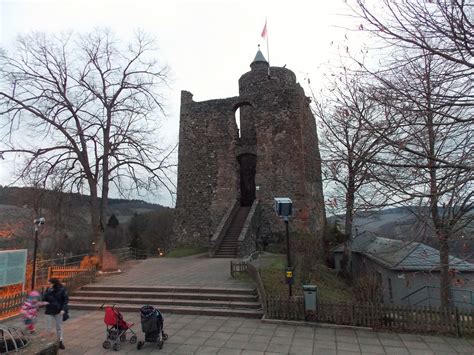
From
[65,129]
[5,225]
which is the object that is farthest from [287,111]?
[5,225]

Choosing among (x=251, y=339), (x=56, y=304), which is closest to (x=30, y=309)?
(x=56, y=304)

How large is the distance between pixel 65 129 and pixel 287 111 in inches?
554

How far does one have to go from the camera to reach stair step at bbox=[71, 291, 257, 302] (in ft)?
32.8

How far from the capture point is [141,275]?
1423 cm

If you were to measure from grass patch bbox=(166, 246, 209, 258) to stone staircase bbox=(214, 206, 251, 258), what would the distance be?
2.60 m

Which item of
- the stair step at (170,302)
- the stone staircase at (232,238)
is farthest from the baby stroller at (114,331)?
the stone staircase at (232,238)

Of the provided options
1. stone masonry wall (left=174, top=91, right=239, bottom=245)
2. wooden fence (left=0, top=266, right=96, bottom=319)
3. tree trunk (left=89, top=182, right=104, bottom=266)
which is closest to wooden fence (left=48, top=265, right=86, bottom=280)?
wooden fence (left=0, top=266, right=96, bottom=319)

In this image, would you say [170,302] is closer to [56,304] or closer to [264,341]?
[56,304]

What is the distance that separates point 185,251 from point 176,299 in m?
11.8

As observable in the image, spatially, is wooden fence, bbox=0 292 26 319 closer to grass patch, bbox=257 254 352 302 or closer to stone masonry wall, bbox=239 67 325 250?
grass patch, bbox=257 254 352 302

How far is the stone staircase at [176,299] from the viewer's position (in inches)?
371

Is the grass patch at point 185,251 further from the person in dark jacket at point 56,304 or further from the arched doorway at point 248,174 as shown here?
the person in dark jacket at point 56,304

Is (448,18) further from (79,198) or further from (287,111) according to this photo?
(287,111)

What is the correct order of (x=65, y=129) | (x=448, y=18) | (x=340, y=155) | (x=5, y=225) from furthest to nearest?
(x=5, y=225)
(x=65, y=129)
(x=340, y=155)
(x=448, y=18)
